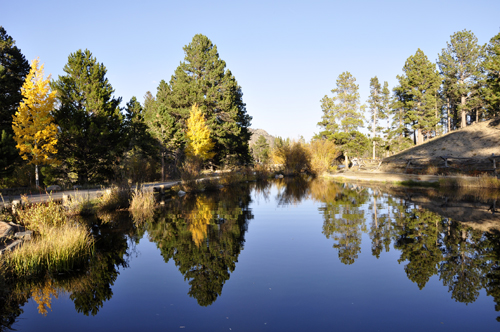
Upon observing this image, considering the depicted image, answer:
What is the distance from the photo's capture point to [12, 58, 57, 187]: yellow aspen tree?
61.4 ft

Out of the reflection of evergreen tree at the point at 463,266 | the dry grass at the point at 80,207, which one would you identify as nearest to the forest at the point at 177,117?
the dry grass at the point at 80,207

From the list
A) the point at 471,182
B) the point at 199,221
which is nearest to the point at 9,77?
the point at 199,221

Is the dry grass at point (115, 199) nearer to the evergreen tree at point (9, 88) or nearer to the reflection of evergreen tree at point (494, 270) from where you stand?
the evergreen tree at point (9, 88)

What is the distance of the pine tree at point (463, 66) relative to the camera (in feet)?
144

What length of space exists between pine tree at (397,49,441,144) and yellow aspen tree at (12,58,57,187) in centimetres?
4502

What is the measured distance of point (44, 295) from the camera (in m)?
5.57

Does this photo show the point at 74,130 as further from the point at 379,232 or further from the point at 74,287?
the point at 379,232

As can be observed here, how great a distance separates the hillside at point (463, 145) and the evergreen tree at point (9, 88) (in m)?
33.6

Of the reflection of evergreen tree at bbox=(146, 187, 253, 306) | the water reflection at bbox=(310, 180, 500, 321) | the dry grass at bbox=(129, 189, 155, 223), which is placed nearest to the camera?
the water reflection at bbox=(310, 180, 500, 321)

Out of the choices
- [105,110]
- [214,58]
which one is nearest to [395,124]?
[214,58]

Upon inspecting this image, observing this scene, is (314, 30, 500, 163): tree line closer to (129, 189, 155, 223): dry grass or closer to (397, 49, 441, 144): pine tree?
(397, 49, 441, 144): pine tree

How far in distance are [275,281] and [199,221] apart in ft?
19.7

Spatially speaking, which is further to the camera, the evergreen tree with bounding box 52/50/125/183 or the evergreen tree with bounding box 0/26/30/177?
the evergreen tree with bounding box 52/50/125/183

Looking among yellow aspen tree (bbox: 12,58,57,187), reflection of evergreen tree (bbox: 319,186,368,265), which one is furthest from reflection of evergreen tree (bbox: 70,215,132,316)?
yellow aspen tree (bbox: 12,58,57,187)
